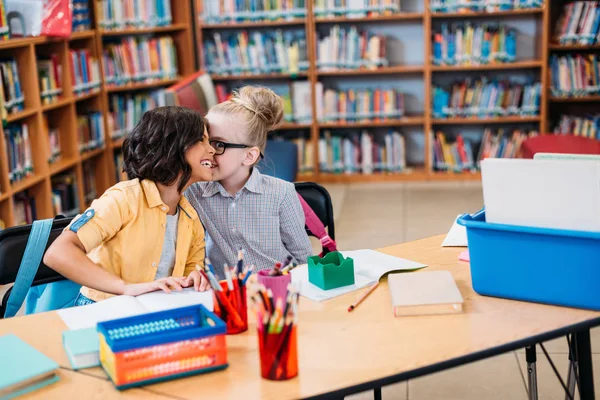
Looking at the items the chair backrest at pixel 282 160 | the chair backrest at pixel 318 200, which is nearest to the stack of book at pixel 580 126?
the chair backrest at pixel 282 160

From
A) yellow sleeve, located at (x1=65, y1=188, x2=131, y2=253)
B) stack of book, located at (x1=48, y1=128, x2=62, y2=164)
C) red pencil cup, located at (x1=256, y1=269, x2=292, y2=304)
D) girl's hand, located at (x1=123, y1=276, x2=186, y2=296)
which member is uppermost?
yellow sleeve, located at (x1=65, y1=188, x2=131, y2=253)

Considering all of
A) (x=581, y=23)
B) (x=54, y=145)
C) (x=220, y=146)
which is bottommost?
(x=54, y=145)

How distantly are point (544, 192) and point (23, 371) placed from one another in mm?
1071

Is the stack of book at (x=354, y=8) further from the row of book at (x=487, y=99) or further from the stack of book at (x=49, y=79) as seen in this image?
the stack of book at (x=49, y=79)

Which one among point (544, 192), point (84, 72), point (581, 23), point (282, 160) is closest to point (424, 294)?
point (544, 192)

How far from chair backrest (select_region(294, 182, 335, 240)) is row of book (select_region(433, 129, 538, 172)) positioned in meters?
3.67

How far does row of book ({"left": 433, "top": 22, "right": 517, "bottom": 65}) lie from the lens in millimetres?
5781

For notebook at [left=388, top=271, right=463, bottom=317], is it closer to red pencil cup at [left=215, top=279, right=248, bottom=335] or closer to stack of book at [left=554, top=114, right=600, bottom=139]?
red pencil cup at [left=215, top=279, right=248, bottom=335]

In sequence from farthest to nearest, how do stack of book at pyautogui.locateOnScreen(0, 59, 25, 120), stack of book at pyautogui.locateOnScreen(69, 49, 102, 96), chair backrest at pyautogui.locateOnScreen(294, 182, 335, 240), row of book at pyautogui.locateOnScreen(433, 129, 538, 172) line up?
row of book at pyautogui.locateOnScreen(433, 129, 538, 172) → stack of book at pyautogui.locateOnScreen(69, 49, 102, 96) → stack of book at pyautogui.locateOnScreen(0, 59, 25, 120) → chair backrest at pyautogui.locateOnScreen(294, 182, 335, 240)

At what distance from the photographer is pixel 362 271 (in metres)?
1.89

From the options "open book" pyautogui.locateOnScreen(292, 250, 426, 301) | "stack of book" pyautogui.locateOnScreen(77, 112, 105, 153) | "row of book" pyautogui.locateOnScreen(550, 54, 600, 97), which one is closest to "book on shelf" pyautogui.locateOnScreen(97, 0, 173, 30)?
"stack of book" pyautogui.locateOnScreen(77, 112, 105, 153)

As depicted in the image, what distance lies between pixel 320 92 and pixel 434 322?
4.55 meters

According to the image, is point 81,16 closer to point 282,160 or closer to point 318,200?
point 282,160

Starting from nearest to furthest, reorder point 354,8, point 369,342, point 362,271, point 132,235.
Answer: point 369,342, point 362,271, point 132,235, point 354,8
